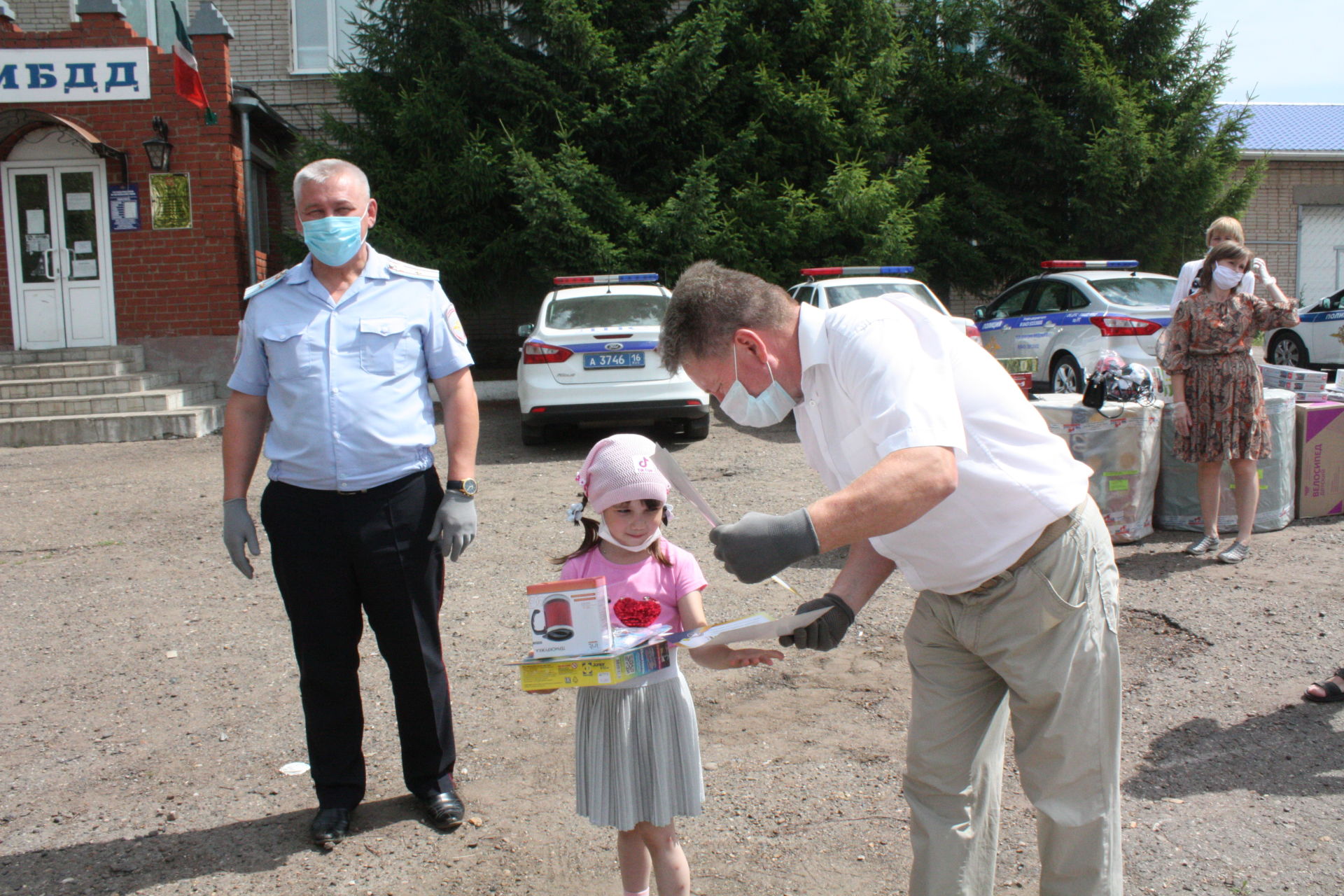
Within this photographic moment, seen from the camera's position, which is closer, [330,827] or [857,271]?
[330,827]

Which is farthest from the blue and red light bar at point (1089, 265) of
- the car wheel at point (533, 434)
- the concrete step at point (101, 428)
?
the concrete step at point (101, 428)

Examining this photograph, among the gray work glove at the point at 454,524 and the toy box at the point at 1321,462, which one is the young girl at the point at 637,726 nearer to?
the gray work glove at the point at 454,524

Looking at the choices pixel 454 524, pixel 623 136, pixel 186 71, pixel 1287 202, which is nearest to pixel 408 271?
pixel 454 524

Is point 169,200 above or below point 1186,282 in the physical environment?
above

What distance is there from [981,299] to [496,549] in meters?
14.4

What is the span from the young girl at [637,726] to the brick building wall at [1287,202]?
24541 millimetres

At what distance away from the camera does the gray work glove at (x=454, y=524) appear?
3172 mm

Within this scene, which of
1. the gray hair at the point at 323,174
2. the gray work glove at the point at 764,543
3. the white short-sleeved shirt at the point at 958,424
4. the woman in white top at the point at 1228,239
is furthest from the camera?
the woman in white top at the point at 1228,239

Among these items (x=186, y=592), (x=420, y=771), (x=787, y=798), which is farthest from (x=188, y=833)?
(x=186, y=592)

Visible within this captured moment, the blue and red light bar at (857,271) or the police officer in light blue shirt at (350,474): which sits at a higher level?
the blue and red light bar at (857,271)

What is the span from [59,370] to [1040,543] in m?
13.1

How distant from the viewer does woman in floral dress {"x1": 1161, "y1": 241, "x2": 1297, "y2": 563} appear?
18.5 feet

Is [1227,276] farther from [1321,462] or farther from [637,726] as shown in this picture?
[637,726]

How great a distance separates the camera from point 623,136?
1496 cm
